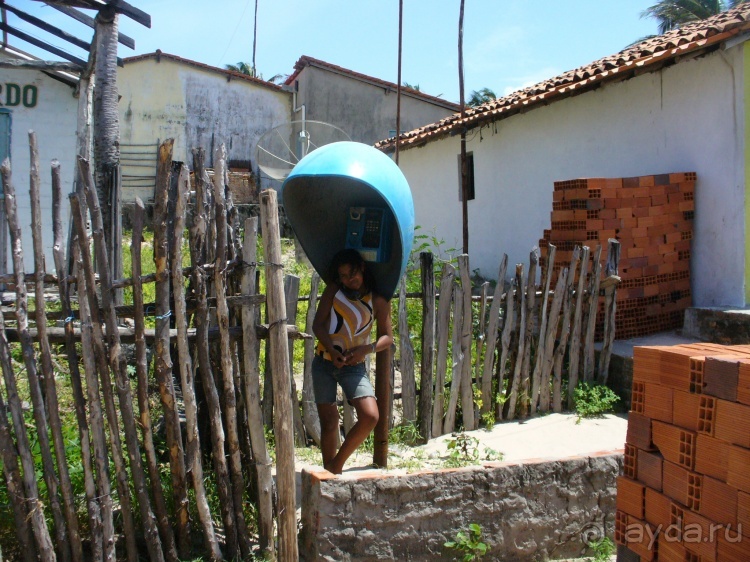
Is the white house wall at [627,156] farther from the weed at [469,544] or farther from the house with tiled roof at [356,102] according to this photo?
the house with tiled roof at [356,102]

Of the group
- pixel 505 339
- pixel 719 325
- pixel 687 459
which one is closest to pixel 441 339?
pixel 505 339

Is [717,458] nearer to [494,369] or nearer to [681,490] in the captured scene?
[681,490]

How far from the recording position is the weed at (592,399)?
20.7 feet

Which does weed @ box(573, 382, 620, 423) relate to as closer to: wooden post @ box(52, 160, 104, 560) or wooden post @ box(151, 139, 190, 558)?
wooden post @ box(151, 139, 190, 558)

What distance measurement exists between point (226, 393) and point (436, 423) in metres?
2.45

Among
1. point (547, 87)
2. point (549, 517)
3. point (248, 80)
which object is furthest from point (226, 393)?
Answer: point (248, 80)

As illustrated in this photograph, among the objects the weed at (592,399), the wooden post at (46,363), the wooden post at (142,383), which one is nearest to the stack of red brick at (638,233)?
the weed at (592,399)

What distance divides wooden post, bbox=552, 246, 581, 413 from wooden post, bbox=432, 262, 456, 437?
128 centimetres

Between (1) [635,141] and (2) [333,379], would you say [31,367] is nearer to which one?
(2) [333,379]

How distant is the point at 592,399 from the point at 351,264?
10.6 feet

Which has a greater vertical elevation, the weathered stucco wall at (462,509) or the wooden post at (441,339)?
the wooden post at (441,339)

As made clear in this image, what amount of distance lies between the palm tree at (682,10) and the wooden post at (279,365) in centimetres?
2622

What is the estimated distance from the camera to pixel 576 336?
6457 mm

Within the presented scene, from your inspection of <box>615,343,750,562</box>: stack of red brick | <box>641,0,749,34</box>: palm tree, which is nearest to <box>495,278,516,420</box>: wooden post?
<box>615,343,750,562</box>: stack of red brick
